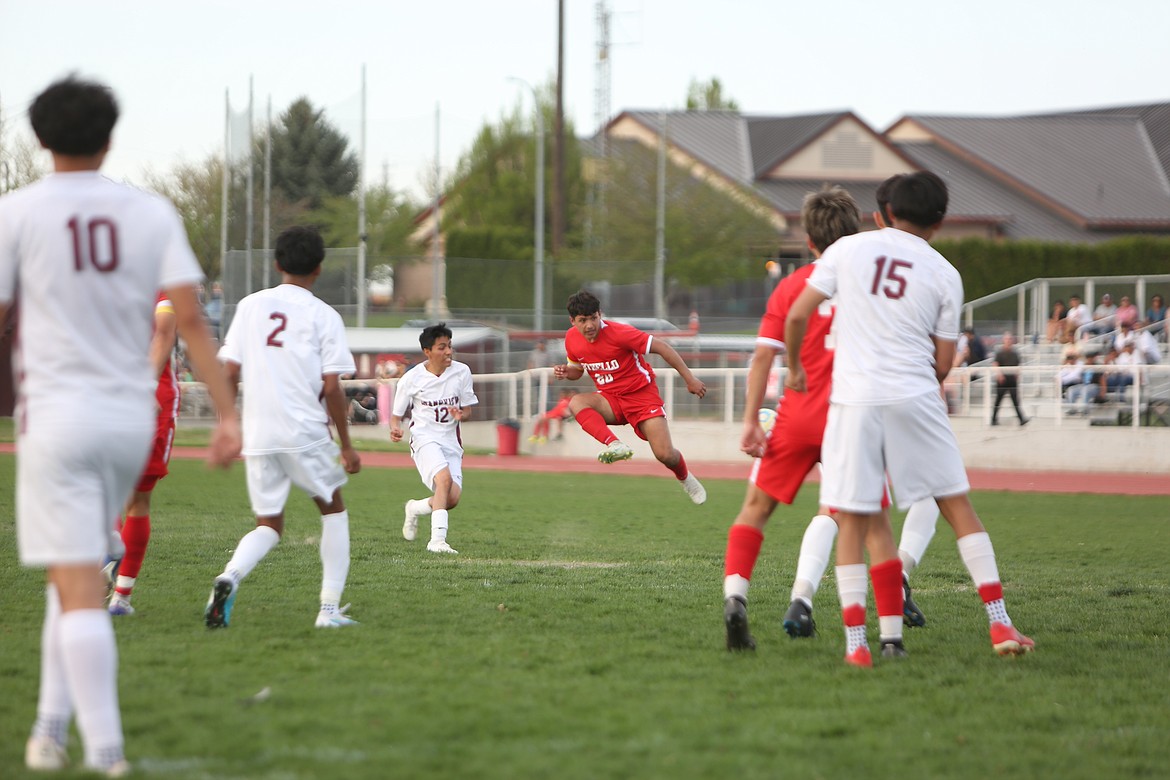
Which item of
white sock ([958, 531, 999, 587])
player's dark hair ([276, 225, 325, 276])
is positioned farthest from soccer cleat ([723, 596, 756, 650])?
player's dark hair ([276, 225, 325, 276])

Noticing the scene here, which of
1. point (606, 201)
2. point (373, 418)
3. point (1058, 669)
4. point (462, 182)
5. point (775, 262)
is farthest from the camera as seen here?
point (462, 182)

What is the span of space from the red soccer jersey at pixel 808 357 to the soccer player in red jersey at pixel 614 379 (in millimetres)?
4576

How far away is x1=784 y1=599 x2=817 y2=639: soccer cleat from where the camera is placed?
585 centimetres

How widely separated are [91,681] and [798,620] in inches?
131

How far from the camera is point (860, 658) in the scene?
5.39m

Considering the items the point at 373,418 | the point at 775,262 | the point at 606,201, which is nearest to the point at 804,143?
the point at 606,201

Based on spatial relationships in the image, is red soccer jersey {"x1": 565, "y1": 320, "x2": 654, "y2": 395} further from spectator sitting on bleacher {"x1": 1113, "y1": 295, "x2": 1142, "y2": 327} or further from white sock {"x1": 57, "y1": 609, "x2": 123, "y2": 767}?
spectator sitting on bleacher {"x1": 1113, "y1": 295, "x2": 1142, "y2": 327}

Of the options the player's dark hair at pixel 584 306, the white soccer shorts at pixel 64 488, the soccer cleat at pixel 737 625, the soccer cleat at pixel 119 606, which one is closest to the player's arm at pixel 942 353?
the soccer cleat at pixel 737 625

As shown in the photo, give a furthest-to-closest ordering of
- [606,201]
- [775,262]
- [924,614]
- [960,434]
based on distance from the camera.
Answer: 1. [606,201]
2. [775,262]
3. [960,434]
4. [924,614]

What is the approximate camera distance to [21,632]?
593cm

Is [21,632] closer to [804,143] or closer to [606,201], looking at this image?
[606,201]

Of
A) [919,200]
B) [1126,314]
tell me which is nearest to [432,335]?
[919,200]

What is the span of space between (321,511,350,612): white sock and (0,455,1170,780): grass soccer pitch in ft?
0.69

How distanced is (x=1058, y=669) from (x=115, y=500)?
3.93 m
